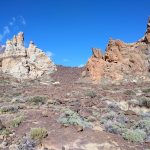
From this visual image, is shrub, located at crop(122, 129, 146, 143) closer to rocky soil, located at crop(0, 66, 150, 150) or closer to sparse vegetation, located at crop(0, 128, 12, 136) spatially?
rocky soil, located at crop(0, 66, 150, 150)

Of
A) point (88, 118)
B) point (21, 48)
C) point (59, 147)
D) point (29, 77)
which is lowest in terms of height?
point (59, 147)

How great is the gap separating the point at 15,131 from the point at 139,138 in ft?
18.6

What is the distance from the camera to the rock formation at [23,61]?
167 feet

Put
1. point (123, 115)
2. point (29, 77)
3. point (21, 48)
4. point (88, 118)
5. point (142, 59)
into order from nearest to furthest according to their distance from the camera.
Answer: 1. point (88, 118)
2. point (123, 115)
3. point (142, 59)
4. point (29, 77)
5. point (21, 48)

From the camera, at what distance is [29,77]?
165ft

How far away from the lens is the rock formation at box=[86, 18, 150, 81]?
39.9m

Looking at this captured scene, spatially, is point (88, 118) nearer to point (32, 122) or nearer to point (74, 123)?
point (74, 123)

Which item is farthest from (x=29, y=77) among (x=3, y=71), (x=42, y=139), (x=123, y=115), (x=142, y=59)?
(x=42, y=139)

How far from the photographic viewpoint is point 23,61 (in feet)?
172

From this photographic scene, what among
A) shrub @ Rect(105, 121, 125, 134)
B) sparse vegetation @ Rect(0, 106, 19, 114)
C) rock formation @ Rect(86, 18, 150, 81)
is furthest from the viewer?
rock formation @ Rect(86, 18, 150, 81)

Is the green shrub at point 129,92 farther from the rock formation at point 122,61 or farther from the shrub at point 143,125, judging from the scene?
the shrub at point 143,125

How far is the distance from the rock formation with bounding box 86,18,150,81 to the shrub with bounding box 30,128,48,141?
1021 inches

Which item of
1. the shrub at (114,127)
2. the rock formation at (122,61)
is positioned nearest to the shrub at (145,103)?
the shrub at (114,127)

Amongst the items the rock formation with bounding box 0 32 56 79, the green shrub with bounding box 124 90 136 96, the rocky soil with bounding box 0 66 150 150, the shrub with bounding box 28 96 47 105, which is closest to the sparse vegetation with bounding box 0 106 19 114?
the rocky soil with bounding box 0 66 150 150
